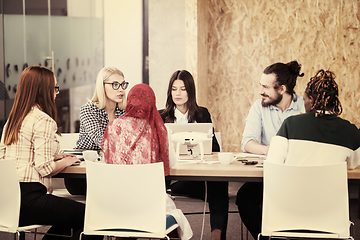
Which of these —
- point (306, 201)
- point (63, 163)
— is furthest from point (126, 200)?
point (306, 201)

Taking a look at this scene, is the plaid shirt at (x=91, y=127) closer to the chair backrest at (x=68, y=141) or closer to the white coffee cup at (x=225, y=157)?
the chair backrest at (x=68, y=141)

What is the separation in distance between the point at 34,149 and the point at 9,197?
27 cm

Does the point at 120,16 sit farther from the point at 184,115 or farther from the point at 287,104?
the point at 287,104

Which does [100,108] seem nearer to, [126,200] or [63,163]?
[63,163]

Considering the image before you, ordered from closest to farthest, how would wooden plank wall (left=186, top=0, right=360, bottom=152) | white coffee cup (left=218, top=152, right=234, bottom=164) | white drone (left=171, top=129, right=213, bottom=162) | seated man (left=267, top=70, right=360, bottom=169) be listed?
seated man (left=267, top=70, right=360, bottom=169) → white coffee cup (left=218, top=152, right=234, bottom=164) → white drone (left=171, top=129, right=213, bottom=162) → wooden plank wall (left=186, top=0, right=360, bottom=152)

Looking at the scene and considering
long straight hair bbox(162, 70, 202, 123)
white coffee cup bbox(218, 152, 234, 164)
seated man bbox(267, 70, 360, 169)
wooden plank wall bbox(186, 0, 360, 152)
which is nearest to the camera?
seated man bbox(267, 70, 360, 169)

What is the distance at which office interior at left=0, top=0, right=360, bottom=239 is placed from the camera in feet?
15.1

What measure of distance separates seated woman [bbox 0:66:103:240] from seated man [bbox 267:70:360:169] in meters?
1.13

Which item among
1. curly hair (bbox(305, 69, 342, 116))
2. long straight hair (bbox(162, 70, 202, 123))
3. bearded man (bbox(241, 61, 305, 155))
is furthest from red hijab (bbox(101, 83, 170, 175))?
long straight hair (bbox(162, 70, 202, 123))

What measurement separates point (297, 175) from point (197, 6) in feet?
11.2

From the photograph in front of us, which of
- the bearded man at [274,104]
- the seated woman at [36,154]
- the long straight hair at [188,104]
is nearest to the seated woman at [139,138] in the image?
the seated woman at [36,154]

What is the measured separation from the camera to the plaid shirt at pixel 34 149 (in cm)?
195

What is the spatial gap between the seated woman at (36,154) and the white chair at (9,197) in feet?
0.13

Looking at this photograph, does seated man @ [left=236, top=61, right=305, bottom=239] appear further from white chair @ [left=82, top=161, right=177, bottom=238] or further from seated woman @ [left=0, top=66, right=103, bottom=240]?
seated woman @ [left=0, top=66, right=103, bottom=240]
